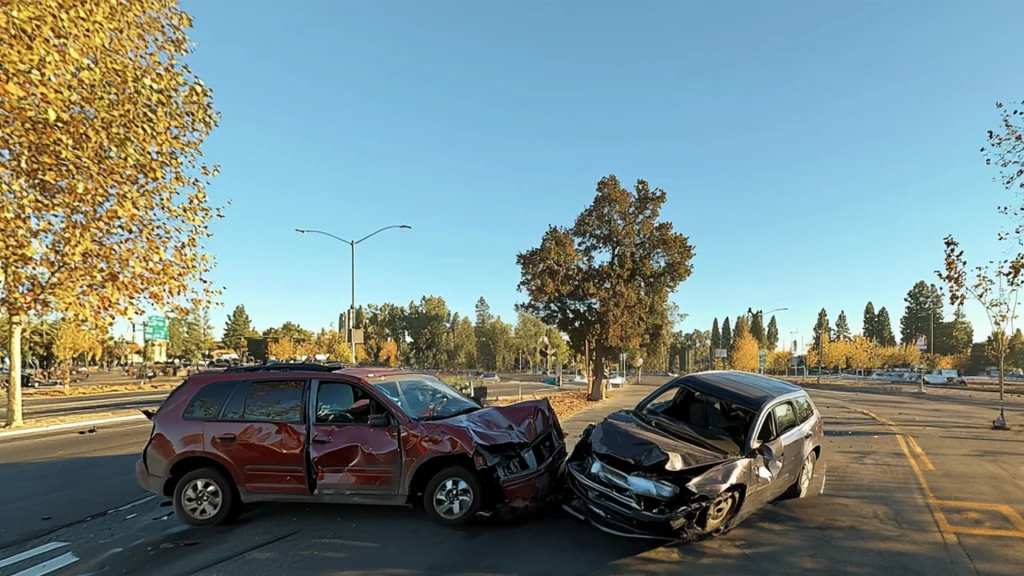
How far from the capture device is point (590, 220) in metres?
28.2

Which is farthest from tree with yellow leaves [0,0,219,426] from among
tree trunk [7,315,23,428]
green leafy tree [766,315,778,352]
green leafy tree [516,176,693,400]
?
green leafy tree [766,315,778,352]

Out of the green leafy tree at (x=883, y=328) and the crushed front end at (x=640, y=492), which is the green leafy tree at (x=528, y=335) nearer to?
the green leafy tree at (x=883, y=328)

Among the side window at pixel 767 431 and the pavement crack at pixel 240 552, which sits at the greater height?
the side window at pixel 767 431

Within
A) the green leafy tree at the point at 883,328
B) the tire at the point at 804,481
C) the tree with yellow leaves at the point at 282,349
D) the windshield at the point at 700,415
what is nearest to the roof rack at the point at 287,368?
the windshield at the point at 700,415

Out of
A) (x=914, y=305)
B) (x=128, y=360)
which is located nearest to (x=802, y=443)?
(x=914, y=305)

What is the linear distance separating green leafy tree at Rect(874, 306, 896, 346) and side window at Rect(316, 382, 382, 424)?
5283 inches

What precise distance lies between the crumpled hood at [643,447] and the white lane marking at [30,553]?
5.65 meters

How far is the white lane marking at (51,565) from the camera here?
205 inches

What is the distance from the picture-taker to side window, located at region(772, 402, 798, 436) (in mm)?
6740

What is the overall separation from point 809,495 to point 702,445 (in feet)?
9.11

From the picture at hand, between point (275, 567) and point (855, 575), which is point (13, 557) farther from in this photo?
point (855, 575)

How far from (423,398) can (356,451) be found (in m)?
1.04

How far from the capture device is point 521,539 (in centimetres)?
577

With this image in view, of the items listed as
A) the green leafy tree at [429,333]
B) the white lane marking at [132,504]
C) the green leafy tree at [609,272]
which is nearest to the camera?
the white lane marking at [132,504]
